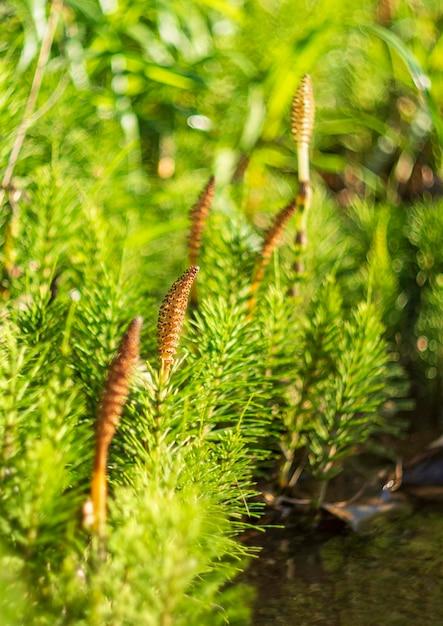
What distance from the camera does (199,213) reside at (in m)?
1.17

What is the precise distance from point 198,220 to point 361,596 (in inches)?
21.6

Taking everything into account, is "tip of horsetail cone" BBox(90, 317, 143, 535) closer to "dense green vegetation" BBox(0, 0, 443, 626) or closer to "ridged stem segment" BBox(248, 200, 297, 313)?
"dense green vegetation" BBox(0, 0, 443, 626)

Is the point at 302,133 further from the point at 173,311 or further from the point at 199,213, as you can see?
the point at 173,311

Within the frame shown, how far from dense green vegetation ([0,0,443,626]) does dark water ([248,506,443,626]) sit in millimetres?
48

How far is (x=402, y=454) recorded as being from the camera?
4.82ft

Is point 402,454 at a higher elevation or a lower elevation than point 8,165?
lower

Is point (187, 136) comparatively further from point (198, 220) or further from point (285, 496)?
point (285, 496)

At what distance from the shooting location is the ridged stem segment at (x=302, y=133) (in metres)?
1.12

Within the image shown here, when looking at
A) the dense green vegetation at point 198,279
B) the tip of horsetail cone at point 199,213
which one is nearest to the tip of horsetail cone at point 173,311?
the dense green vegetation at point 198,279

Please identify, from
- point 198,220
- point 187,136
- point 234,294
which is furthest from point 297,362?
point 187,136

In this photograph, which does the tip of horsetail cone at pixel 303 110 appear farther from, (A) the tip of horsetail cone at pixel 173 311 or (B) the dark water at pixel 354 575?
(B) the dark water at pixel 354 575

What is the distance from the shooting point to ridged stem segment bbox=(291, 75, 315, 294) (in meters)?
1.12

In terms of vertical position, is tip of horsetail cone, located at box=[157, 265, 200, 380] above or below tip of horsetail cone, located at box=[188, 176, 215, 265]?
above

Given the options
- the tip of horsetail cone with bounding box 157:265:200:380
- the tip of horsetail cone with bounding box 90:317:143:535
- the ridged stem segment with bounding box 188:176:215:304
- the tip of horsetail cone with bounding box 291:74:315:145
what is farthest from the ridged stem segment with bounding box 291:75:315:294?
the tip of horsetail cone with bounding box 90:317:143:535
